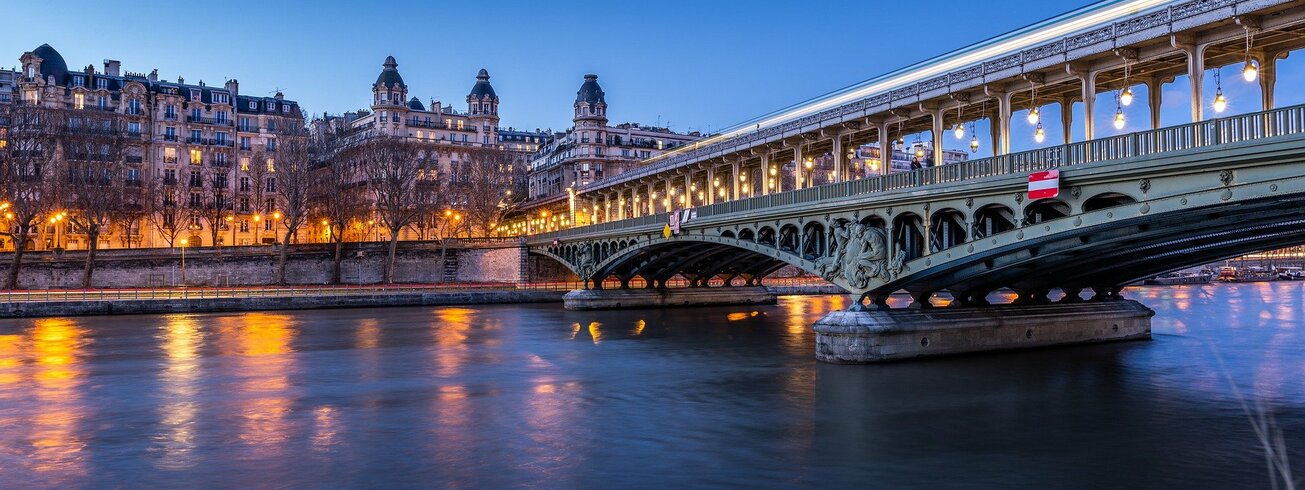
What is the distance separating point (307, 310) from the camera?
64000 mm

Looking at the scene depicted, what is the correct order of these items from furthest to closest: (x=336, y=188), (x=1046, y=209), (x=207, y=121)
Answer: (x=207, y=121), (x=336, y=188), (x=1046, y=209)

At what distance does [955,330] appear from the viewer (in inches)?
1238

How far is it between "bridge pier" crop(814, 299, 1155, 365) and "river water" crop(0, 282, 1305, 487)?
778 mm

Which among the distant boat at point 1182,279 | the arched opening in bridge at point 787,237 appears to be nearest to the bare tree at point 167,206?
the arched opening in bridge at point 787,237

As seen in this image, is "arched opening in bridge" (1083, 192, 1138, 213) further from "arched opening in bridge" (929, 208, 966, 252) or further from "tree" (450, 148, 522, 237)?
"tree" (450, 148, 522, 237)

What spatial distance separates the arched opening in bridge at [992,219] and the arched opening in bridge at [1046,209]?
20.5 inches

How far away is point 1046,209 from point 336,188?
71.1 meters

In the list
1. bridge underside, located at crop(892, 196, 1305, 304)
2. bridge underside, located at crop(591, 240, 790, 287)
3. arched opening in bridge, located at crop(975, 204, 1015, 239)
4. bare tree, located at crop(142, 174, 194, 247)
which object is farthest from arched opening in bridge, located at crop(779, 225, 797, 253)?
bare tree, located at crop(142, 174, 194, 247)

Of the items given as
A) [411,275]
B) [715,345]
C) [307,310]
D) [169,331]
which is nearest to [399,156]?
[411,275]

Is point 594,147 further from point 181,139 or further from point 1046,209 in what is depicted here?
point 1046,209

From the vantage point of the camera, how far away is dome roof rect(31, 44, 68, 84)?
105 metres

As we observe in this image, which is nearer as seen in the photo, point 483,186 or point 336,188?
point 336,188

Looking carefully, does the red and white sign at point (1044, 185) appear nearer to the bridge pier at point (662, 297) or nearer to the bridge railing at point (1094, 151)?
the bridge railing at point (1094, 151)

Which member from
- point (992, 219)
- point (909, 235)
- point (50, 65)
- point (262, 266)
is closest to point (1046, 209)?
point (992, 219)
